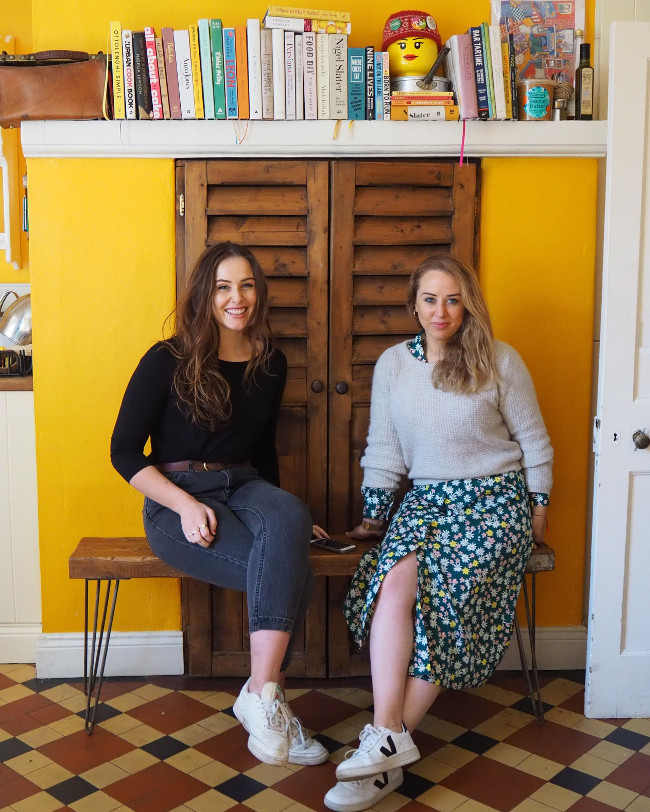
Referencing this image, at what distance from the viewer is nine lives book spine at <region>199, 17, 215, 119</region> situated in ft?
8.27

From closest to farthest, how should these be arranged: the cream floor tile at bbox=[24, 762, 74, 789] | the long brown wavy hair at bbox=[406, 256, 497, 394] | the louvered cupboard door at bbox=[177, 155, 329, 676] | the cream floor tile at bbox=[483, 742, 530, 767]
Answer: the cream floor tile at bbox=[24, 762, 74, 789]
the cream floor tile at bbox=[483, 742, 530, 767]
the long brown wavy hair at bbox=[406, 256, 497, 394]
the louvered cupboard door at bbox=[177, 155, 329, 676]

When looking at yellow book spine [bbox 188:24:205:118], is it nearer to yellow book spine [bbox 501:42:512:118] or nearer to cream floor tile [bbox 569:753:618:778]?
yellow book spine [bbox 501:42:512:118]

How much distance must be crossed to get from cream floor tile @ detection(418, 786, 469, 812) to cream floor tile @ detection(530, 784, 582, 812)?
0.61 feet

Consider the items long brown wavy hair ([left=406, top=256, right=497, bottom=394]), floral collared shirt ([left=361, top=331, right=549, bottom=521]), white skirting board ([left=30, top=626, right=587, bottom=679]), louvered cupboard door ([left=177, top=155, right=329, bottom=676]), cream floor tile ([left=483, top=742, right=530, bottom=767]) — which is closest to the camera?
cream floor tile ([left=483, top=742, right=530, bottom=767])

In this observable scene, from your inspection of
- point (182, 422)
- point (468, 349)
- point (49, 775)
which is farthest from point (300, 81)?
point (49, 775)

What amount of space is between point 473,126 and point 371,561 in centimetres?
138

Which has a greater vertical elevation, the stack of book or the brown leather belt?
the stack of book

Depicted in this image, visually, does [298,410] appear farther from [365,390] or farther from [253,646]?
[253,646]

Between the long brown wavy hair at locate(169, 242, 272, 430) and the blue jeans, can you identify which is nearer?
the blue jeans

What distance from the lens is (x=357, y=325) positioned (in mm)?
2709

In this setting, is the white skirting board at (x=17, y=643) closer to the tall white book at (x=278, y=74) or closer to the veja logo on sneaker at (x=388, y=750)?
the veja logo on sneaker at (x=388, y=750)

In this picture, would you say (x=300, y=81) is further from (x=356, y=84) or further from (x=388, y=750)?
(x=388, y=750)

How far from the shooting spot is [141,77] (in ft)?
8.36

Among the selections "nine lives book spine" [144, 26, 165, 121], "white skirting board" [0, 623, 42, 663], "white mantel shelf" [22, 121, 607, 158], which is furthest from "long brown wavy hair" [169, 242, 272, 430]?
"white skirting board" [0, 623, 42, 663]
